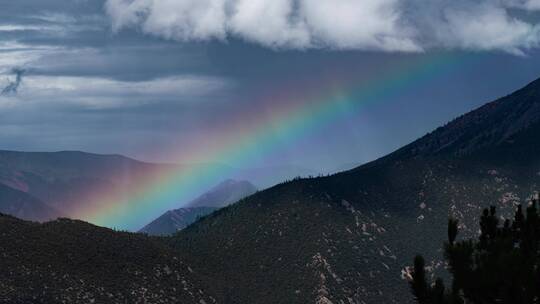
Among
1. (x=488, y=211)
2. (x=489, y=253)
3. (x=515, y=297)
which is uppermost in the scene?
(x=488, y=211)

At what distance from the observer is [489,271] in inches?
2504

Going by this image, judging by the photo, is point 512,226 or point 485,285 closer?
point 485,285

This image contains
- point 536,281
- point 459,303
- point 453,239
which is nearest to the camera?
point 536,281

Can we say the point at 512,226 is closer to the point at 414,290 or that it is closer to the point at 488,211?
the point at 488,211

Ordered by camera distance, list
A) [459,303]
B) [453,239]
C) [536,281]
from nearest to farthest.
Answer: [536,281] → [459,303] → [453,239]

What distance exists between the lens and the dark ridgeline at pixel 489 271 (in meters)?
62.0

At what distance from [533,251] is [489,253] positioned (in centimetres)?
497

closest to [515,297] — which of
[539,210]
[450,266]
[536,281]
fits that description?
[536,281]

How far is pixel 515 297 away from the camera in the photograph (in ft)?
203

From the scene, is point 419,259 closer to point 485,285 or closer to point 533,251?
point 485,285

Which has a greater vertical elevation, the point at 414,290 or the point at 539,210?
the point at 539,210

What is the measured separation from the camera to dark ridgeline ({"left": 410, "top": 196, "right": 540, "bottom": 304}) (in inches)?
2440

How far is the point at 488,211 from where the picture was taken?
73875 millimetres

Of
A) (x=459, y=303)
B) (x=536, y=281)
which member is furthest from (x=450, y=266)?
(x=536, y=281)
